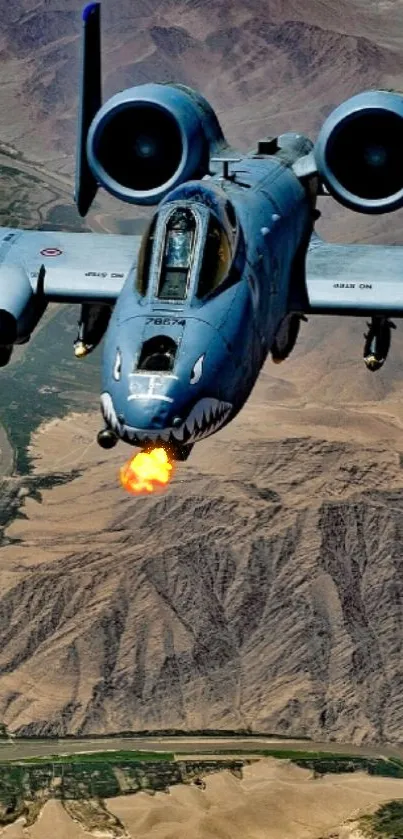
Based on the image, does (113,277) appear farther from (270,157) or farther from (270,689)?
(270,689)

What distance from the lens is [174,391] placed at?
23.9m

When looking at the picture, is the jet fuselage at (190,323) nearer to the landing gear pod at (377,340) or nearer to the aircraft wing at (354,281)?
the aircraft wing at (354,281)

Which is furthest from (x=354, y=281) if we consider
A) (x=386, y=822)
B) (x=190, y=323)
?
(x=386, y=822)

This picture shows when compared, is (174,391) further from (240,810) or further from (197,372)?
(240,810)

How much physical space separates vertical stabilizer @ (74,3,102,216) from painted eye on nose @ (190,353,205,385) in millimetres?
12805

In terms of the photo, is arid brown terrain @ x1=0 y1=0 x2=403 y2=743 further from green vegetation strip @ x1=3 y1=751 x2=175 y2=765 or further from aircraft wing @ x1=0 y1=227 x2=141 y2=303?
aircraft wing @ x1=0 y1=227 x2=141 y2=303

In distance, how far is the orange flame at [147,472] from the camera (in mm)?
24781

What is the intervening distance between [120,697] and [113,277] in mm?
41324

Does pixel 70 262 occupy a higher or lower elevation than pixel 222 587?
lower

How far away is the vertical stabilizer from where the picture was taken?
119 feet

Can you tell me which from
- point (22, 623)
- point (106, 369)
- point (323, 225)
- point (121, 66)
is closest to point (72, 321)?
point (323, 225)

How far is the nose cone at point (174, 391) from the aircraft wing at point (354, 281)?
21.9ft

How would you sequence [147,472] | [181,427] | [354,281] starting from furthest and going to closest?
[354,281]
[147,472]
[181,427]

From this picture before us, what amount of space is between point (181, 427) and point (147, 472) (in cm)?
129
